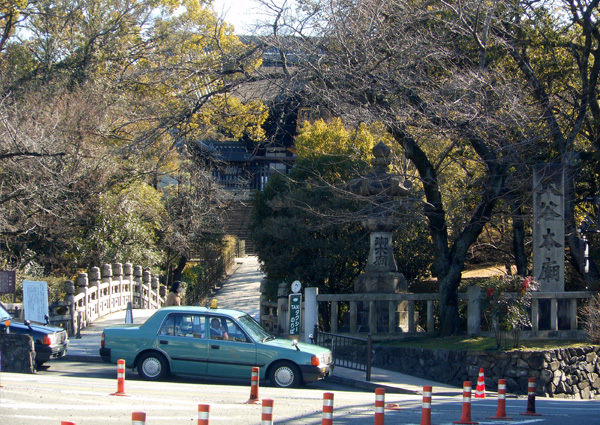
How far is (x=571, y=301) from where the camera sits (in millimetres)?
15344

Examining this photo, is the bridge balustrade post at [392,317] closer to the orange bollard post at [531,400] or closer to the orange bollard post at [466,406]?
the orange bollard post at [531,400]

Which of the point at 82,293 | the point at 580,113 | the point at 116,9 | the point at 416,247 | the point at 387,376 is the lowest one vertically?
the point at 387,376

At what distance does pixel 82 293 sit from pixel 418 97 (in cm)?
1186

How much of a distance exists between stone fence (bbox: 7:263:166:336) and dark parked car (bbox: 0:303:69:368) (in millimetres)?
4388

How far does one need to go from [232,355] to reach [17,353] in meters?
4.36

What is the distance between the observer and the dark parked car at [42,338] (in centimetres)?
1395

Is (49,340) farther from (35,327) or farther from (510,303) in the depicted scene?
(510,303)

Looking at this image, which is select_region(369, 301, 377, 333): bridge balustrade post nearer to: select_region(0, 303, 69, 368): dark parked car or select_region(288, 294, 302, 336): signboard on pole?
select_region(288, 294, 302, 336): signboard on pole

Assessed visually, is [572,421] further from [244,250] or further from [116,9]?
[244,250]

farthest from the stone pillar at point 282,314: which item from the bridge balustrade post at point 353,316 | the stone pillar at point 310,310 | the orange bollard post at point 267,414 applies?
the orange bollard post at point 267,414

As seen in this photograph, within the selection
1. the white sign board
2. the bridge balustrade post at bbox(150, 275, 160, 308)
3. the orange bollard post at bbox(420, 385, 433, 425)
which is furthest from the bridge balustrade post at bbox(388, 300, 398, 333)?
the bridge balustrade post at bbox(150, 275, 160, 308)

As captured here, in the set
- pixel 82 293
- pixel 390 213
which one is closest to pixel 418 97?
pixel 390 213

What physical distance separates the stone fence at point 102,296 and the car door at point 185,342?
23.3ft

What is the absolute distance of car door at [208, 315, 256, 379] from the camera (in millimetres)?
12703
